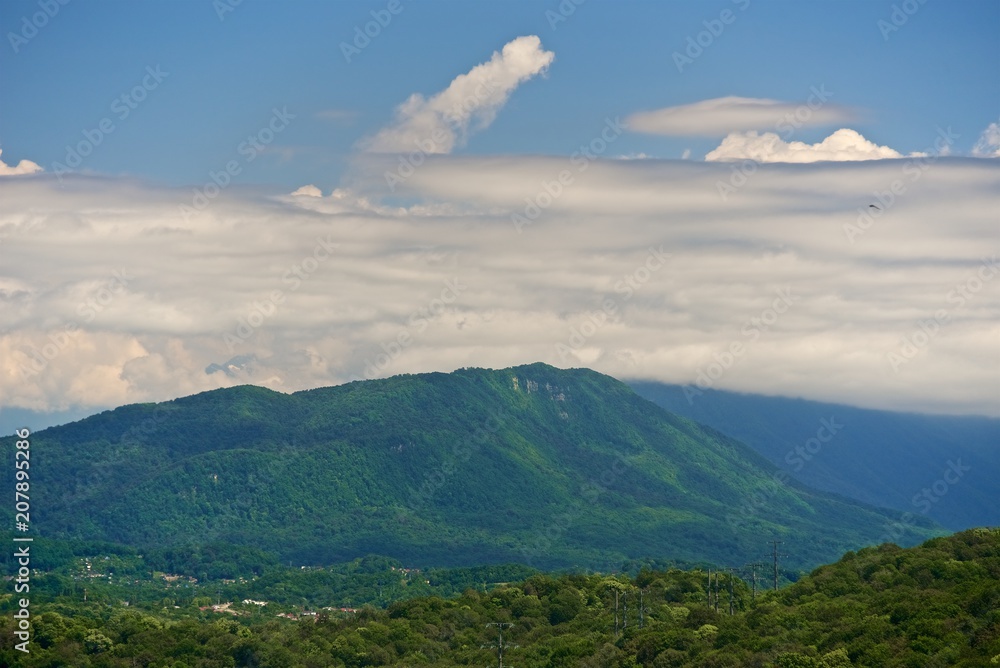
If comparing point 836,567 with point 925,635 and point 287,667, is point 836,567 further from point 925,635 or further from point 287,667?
point 287,667

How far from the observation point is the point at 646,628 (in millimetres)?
129750

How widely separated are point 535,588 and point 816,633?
191 feet

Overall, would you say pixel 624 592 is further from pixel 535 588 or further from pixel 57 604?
pixel 57 604

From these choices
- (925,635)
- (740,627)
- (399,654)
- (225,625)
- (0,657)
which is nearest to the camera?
(925,635)

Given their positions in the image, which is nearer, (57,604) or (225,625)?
(225,625)

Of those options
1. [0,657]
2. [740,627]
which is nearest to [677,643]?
[740,627]

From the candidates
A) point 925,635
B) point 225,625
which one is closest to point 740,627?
point 925,635

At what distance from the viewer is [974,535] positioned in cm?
13425

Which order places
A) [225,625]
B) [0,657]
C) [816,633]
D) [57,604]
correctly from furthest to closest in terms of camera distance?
1. [57,604]
2. [225,625]
3. [0,657]
4. [816,633]

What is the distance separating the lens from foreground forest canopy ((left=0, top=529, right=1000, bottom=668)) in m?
104

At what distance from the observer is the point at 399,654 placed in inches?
5630

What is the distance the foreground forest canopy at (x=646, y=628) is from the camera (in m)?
104

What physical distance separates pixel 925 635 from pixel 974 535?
3608 cm

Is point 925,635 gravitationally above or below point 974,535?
below
